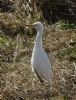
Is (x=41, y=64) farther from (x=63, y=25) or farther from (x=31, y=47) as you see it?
(x=63, y=25)

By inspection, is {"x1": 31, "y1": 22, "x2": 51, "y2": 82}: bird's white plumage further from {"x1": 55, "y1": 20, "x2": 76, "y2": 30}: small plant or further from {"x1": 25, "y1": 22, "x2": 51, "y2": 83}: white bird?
{"x1": 55, "y1": 20, "x2": 76, "y2": 30}: small plant

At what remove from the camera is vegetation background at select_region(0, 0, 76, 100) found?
31.1 ft

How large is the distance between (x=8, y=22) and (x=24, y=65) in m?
3.32

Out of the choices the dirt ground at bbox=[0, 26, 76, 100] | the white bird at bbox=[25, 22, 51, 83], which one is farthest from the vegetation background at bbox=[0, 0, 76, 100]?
the white bird at bbox=[25, 22, 51, 83]

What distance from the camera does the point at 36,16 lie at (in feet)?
46.3

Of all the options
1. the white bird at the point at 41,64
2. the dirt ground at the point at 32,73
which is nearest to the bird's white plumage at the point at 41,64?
the white bird at the point at 41,64

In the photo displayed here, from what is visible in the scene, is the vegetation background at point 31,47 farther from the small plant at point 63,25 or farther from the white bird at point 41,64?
the white bird at point 41,64

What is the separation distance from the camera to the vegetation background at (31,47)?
31.1 ft

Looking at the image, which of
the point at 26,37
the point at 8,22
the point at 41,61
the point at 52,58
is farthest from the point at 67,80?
the point at 8,22

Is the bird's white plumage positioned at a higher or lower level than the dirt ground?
higher

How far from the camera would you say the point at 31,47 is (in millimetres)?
12211

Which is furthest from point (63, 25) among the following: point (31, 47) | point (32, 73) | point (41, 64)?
point (41, 64)

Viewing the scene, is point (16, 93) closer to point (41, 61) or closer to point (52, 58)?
point (41, 61)

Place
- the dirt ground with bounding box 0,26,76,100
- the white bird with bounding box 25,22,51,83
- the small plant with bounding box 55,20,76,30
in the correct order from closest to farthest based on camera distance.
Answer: the dirt ground with bounding box 0,26,76,100
the white bird with bounding box 25,22,51,83
the small plant with bounding box 55,20,76,30
